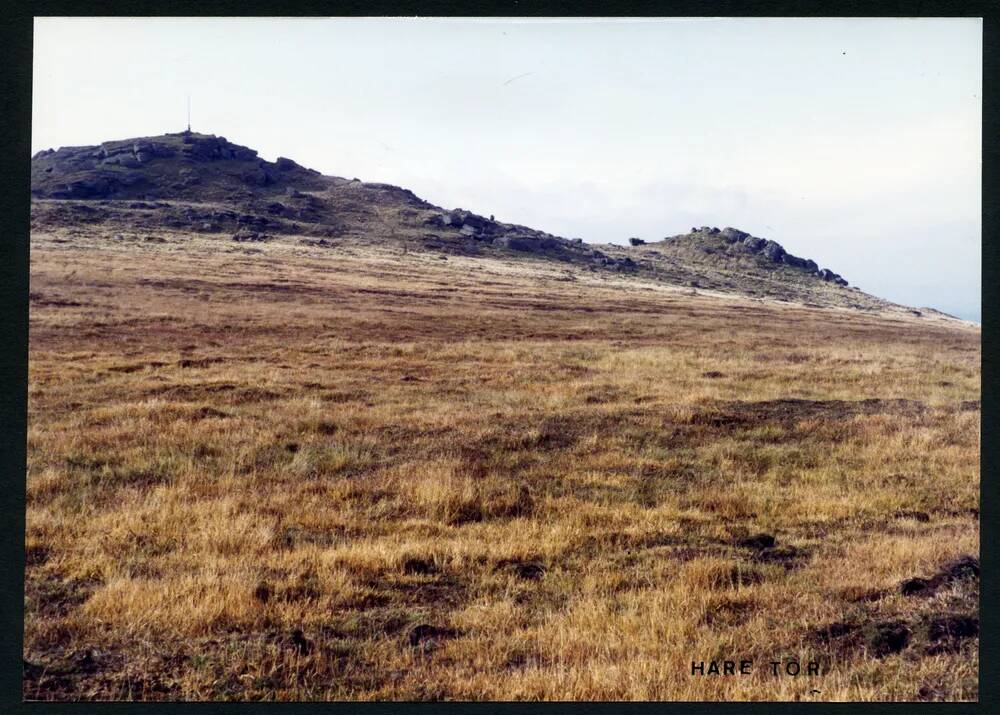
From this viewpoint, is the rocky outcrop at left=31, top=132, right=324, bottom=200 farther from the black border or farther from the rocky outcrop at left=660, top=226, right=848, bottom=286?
the rocky outcrop at left=660, top=226, right=848, bottom=286

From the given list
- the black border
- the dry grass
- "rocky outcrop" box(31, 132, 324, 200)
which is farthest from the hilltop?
the black border

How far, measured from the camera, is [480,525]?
8.58 m

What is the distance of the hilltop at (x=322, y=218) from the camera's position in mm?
55281

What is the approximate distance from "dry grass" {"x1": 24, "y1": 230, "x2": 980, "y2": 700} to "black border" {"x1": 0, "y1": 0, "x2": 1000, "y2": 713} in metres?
0.60

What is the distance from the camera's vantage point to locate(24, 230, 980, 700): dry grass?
562 cm

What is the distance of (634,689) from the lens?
5469mm

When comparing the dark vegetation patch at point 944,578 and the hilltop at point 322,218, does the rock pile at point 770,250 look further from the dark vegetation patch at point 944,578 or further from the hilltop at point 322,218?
the dark vegetation patch at point 944,578

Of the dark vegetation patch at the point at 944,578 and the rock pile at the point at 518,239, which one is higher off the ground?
the rock pile at the point at 518,239
